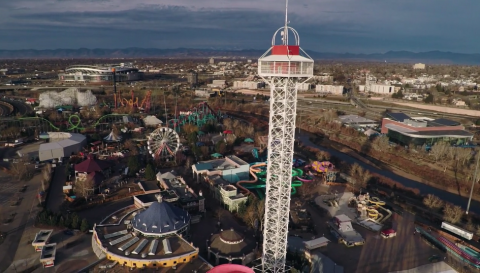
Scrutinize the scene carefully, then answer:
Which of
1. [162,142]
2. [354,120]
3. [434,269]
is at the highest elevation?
[162,142]

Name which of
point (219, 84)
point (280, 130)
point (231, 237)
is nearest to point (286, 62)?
point (280, 130)

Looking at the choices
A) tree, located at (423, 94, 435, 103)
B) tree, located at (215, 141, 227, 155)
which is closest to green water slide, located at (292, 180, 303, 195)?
tree, located at (215, 141, 227, 155)

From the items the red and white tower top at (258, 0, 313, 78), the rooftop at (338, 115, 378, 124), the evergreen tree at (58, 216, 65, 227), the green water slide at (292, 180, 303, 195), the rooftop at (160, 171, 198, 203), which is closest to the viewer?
the red and white tower top at (258, 0, 313, 78)

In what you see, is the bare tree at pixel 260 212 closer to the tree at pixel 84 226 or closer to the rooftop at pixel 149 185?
the rooftop at pixel 149 185

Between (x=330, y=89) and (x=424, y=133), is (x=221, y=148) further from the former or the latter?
(x=330, y=89)

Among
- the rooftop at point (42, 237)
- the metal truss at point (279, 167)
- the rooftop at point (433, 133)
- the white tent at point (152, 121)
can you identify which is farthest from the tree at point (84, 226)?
the rooftop at point (433, 133)

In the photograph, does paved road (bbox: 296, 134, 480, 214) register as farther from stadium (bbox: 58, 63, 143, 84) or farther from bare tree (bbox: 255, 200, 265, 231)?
stadium (bbox: 58, 63, 143, 84)
